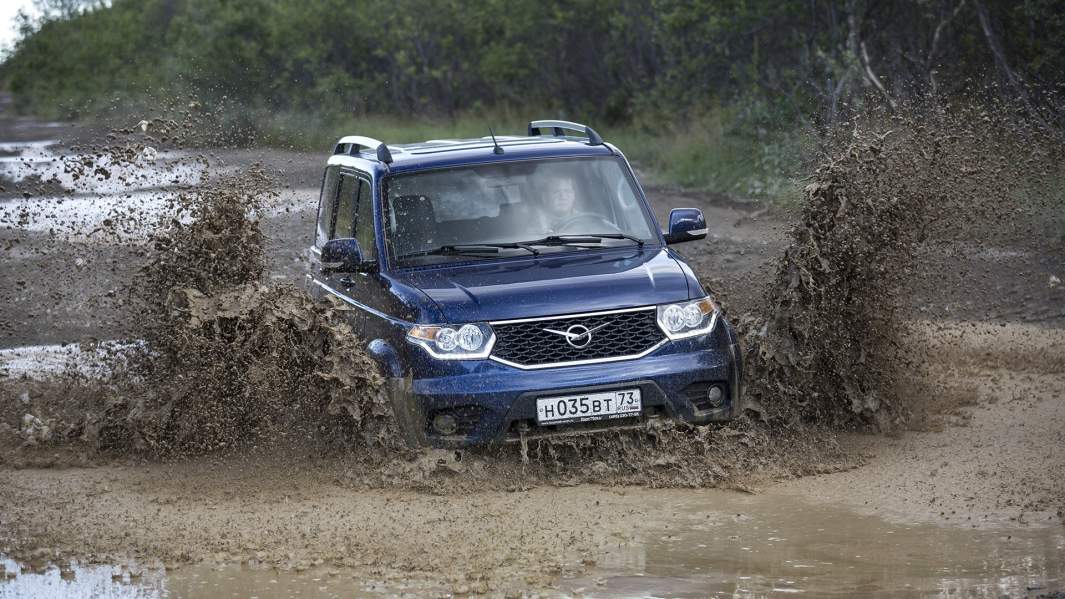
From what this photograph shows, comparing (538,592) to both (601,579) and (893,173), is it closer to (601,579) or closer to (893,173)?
(601,579)

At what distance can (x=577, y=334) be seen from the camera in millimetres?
7008

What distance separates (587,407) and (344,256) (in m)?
1.71

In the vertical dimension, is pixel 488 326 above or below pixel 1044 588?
above

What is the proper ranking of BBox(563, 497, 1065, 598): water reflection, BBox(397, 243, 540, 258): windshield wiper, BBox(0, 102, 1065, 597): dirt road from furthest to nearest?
BBox(397, 243, 540, 258): windshield wiper
BBox(0, 102, 1065, 597): dirt road
BBox(563, 497, 1065, 598): water reflection

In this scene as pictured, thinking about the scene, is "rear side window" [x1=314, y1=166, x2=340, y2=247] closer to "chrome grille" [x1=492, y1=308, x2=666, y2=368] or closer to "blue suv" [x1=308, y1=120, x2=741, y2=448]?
"blue suv" [x1=308, y1=120, x2=741, y2=448]

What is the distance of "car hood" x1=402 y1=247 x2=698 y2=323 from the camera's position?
7.00 meters

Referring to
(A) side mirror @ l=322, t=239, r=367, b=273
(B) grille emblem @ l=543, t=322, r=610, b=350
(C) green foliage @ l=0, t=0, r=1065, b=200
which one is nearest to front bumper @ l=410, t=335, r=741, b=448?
(B) grille emblem @ l=543, t=322, r=610, b=350

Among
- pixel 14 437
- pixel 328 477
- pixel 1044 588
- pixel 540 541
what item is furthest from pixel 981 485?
pixel 14 437

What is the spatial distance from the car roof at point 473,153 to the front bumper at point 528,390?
1.54 metres

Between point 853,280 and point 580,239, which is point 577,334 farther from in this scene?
point 853,280

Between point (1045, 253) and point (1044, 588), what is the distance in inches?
353

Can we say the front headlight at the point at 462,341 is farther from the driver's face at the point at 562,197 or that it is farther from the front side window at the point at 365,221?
the driver's face at the point at 562,197

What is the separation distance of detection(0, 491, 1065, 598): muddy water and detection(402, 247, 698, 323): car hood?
1176 mm

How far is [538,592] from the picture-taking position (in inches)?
214
